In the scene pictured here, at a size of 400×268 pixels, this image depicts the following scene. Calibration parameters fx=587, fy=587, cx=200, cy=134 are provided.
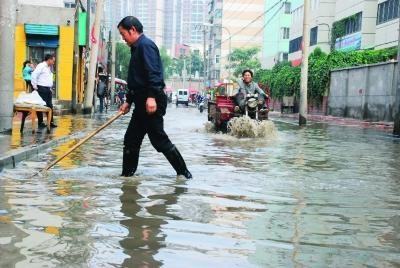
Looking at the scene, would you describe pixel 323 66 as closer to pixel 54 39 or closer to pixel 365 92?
pixel 365 92

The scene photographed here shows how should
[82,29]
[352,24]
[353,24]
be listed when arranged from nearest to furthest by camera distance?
1. [82,29]
2. [353,24]
3. [352,24]

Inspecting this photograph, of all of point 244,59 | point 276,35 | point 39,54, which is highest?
point 276,35

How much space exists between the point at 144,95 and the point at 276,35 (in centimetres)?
7693

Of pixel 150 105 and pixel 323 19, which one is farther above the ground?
pixel 323 19

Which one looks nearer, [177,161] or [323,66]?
[177,161]

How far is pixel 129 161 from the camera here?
6.73m

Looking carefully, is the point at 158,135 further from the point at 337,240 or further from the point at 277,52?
the point at 277,52

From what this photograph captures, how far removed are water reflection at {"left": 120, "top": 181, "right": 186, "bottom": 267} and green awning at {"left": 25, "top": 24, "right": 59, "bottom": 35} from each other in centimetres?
2196

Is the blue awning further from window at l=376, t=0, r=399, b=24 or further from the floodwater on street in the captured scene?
window at l=376, t=0, r=399, b=24

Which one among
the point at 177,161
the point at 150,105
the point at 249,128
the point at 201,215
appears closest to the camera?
the point at 201,215

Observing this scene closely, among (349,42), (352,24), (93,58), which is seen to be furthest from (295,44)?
(93,58)

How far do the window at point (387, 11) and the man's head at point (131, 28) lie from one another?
111ft

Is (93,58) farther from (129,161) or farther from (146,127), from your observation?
(146,127)

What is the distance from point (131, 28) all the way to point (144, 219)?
270 cm
